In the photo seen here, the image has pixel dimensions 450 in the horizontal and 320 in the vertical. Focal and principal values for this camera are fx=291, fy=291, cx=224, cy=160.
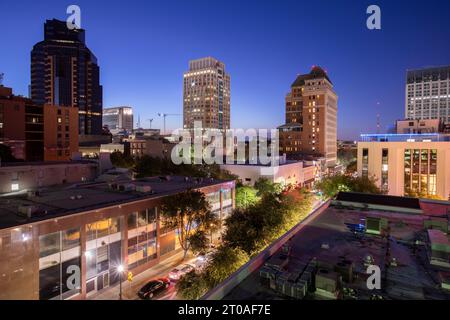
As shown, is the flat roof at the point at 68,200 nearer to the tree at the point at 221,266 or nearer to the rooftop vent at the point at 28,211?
the rooftop vent at the point at 28,211

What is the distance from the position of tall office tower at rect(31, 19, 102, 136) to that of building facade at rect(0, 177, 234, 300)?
116 metres

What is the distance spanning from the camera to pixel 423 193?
177 feet

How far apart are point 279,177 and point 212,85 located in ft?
340

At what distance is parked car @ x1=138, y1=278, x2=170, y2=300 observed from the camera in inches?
858

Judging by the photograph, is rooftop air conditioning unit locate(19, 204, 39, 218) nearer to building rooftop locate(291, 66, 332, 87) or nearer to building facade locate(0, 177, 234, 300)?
building facade locate(0, 177, 234, 300)

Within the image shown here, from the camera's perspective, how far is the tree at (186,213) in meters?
27.2

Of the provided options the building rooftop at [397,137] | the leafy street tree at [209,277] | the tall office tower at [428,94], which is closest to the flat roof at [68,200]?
the leafy street tree at [209,277]

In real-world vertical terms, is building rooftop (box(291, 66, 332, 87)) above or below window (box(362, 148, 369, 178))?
above

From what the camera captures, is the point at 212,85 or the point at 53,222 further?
the point at 212,85

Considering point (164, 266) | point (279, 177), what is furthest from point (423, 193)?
point (164, 266)

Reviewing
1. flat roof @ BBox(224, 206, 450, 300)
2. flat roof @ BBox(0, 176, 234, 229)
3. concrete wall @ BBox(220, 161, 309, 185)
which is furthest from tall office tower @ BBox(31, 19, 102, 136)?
flat roof @ BBox(224, 206, 450, 300)

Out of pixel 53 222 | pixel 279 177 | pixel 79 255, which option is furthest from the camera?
pixel 279 177

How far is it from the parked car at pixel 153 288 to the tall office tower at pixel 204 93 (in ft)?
439
